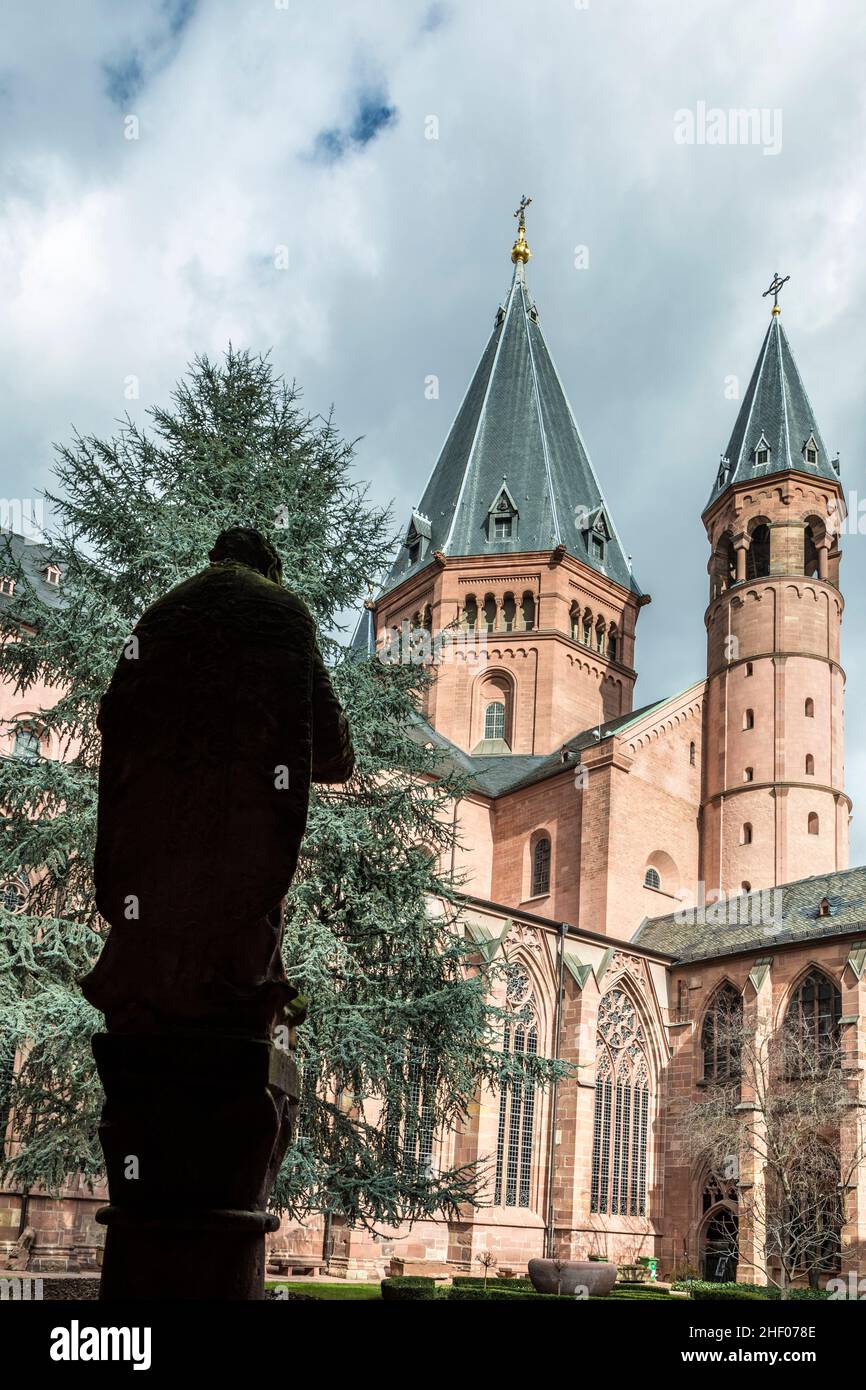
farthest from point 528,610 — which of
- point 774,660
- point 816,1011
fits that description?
point 816,1011

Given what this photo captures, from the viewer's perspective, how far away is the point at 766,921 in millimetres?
32906

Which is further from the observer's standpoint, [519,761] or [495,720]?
[495,720]

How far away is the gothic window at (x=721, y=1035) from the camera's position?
3067 centimetres

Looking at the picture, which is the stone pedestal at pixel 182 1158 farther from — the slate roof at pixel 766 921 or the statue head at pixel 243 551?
the slate roof at pixel 766 921

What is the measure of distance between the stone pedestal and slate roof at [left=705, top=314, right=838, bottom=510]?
40.9 m

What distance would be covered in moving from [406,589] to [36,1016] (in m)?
39.2

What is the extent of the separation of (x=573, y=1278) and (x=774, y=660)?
2395 centimetres

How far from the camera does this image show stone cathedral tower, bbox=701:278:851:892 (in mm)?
38188

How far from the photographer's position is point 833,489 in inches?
1642

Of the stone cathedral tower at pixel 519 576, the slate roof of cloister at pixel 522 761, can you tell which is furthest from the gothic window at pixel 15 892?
the stone cathedral tower at pixel 519 576

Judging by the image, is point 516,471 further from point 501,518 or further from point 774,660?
point 774,660

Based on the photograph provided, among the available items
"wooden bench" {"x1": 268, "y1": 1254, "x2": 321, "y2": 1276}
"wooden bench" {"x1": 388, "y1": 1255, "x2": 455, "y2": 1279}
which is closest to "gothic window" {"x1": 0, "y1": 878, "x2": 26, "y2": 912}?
"wooden bench" {"x1": 268, "y1": 1254, "x2": 321, "y2": 1276}

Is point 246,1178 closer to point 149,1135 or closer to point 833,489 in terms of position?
point 149,1135

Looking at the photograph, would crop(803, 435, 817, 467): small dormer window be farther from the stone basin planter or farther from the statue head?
the statue head
